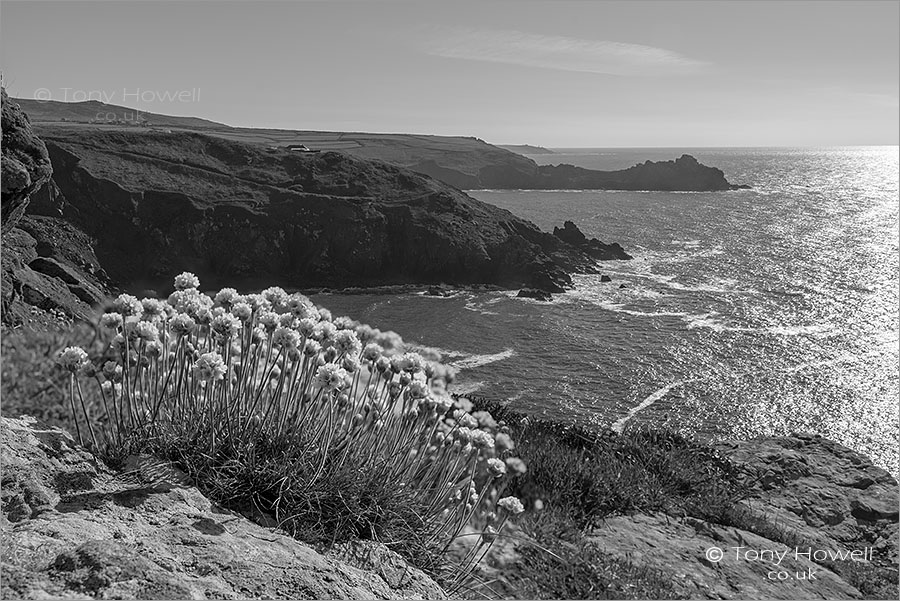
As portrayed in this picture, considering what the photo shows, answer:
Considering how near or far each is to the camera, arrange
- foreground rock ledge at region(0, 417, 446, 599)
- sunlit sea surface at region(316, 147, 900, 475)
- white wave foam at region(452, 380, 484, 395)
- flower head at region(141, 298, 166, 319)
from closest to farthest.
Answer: foreground rock ledge at region(0, 417, 446, 599)
flower head at region(141, 298, 166, 319)
sunlit sea surface at region(316, 147, 900, 475)
white wave foam at region(452, 380, 484, 395)

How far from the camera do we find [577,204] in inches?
3824

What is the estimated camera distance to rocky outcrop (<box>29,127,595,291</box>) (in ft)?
173

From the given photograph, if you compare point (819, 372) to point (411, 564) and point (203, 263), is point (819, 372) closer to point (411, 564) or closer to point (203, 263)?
point (411, 564)

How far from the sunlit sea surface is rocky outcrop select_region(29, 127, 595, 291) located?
6.67 meters

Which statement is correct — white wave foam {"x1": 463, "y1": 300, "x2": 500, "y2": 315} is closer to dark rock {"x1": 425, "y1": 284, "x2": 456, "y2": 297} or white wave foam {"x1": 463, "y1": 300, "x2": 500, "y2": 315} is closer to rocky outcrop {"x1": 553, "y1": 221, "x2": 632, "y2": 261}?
dark rock {"x1": 425, "y1": 284, "x2": 456, "y2": 297}

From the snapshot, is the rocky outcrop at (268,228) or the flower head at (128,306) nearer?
the flower head at (128,306)

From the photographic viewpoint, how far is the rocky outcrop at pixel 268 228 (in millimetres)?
52719

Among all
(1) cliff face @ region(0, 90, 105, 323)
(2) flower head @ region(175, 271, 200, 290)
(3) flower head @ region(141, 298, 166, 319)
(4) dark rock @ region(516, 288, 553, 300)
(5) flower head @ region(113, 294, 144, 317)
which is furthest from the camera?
(4) dark rock @ region(516, 288, 553, 300)

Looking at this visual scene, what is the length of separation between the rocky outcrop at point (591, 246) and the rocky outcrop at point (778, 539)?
5307cm

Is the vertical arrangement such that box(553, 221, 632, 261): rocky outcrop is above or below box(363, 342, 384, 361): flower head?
below

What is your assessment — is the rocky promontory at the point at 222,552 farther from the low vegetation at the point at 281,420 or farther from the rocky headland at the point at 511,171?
the rocky headland at the point at 511,171

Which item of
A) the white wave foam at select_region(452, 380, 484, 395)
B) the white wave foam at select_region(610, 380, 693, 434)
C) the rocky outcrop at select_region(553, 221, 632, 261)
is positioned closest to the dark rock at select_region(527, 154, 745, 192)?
the rocky outcrop at select_region(553, 221, 632, 261)

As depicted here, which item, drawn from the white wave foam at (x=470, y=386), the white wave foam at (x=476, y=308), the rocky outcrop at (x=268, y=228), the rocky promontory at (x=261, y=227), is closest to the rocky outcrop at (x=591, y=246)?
the rocky promontory at (x=261, y=227)

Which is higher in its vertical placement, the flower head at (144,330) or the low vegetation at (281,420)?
the flower head at (144,330)
